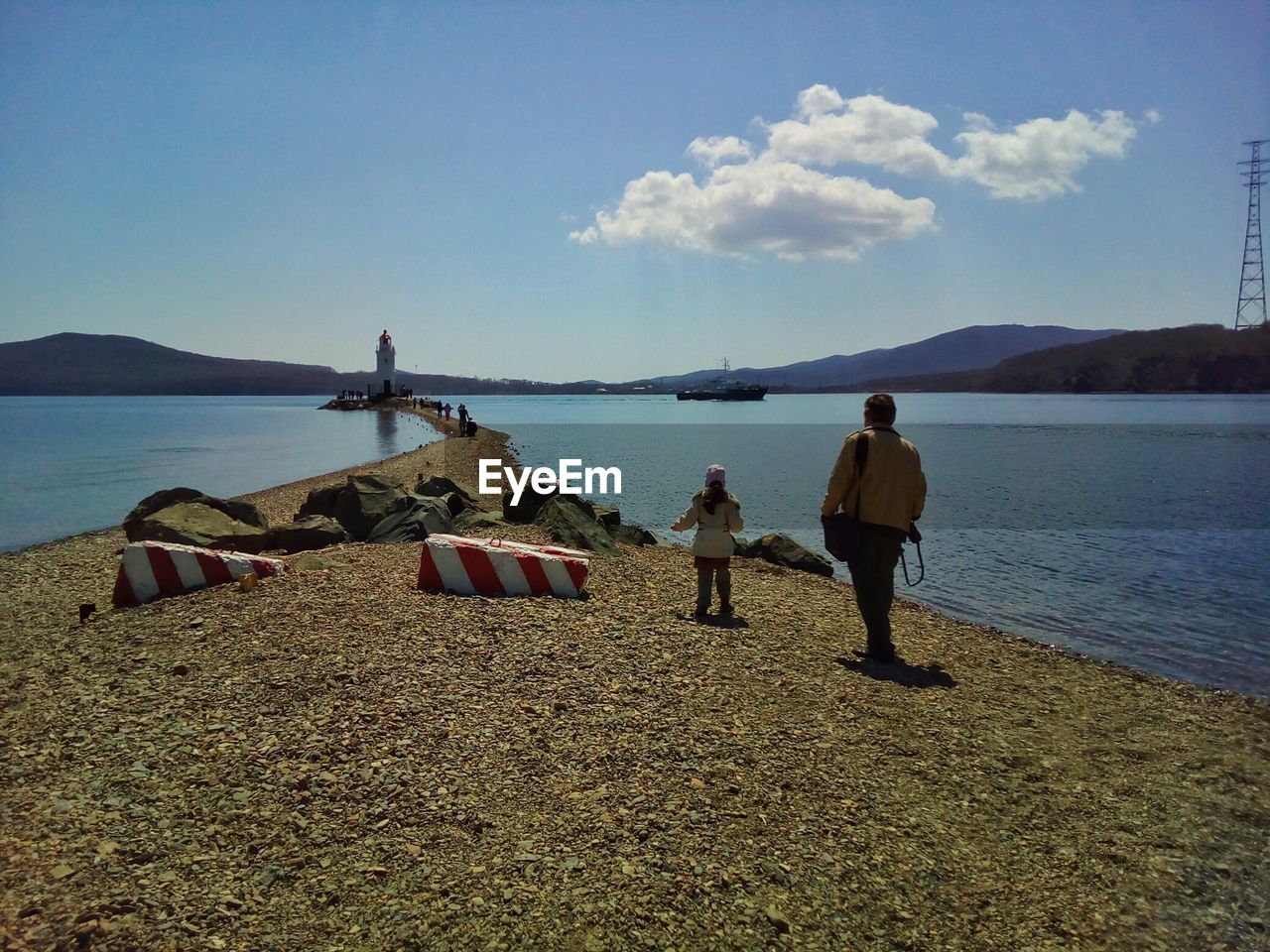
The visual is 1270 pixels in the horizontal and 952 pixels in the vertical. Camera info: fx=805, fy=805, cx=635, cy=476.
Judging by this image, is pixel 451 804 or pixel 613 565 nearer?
pixel 451 804

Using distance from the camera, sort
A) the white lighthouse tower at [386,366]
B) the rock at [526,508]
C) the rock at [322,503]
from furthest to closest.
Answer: the white lighthouse tower at [386,366] → the rock at [322,503] → the rock at [526,508]

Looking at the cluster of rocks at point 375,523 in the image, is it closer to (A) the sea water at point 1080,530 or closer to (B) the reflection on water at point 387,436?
(A) the sea water at point 1080,530

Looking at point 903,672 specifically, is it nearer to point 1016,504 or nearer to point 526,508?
point 526,508

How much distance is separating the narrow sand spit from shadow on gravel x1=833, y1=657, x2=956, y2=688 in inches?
3.6

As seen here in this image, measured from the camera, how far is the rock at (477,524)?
14.6 m

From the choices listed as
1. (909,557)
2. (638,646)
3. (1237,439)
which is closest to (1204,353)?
(1237,439)

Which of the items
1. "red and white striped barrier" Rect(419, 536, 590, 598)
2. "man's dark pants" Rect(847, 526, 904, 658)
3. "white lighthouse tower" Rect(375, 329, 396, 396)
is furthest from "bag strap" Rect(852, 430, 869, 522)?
"white lighthouse tower" Rect(375, 329, 396, 396)

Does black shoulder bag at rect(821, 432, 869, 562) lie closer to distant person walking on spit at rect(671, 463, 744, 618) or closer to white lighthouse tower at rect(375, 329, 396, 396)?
distant person walking on spit at rect(671, 463, 744, 618)

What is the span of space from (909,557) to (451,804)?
51.6ft

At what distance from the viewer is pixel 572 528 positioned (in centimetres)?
1430

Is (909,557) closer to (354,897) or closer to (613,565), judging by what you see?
(613,565)

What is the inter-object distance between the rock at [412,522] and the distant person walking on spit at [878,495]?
306 inches

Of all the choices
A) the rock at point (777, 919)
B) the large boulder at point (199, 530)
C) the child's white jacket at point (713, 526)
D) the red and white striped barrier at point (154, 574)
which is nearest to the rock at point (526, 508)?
the large boulder at point (199, 530)

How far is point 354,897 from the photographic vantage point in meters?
4.14
